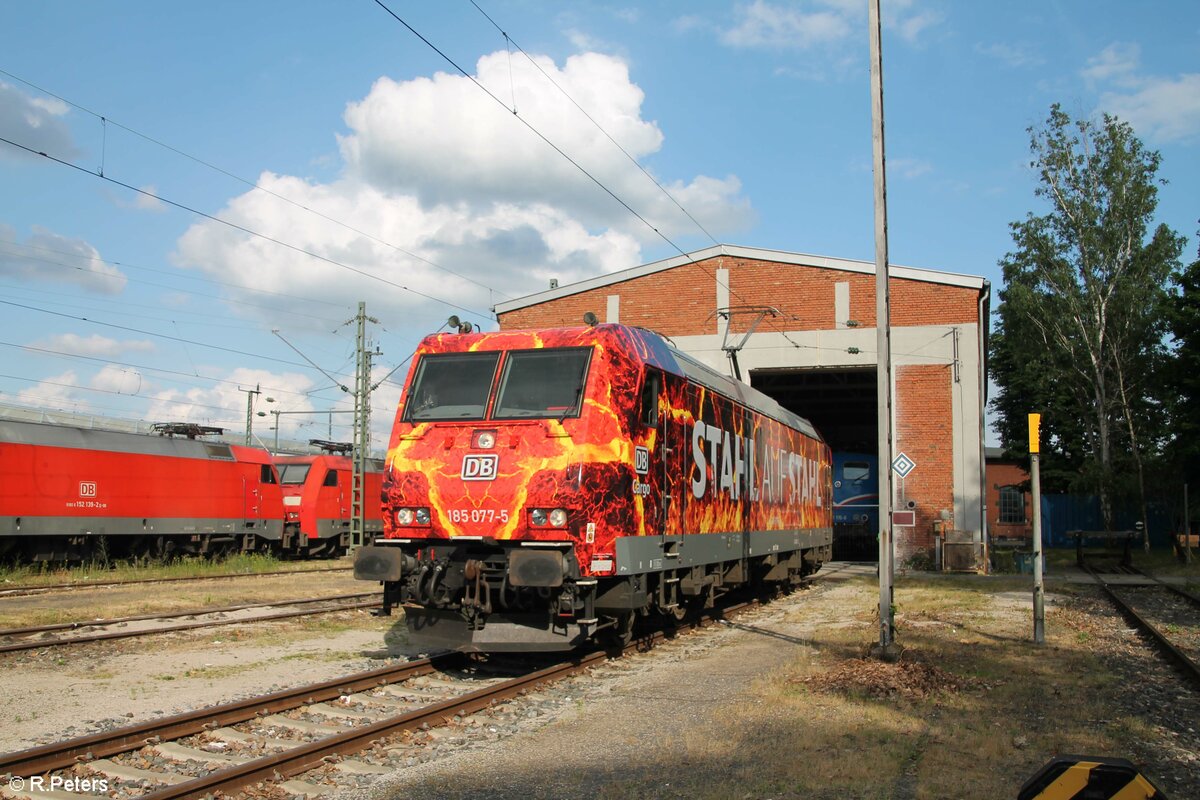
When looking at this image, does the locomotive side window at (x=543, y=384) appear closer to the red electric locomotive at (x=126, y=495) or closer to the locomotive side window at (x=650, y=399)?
the locomotive side window at (x=650, y=399)

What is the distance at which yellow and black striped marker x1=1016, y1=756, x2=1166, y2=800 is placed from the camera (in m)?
3.40

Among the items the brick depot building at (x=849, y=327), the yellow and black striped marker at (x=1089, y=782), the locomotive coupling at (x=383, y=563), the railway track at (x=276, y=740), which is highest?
the brick depot building at (x=849, y=327)

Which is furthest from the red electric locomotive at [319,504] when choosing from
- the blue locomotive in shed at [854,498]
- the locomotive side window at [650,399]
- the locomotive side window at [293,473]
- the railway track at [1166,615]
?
the locomotive side window at [650,399]

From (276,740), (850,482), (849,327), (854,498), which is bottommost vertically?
(276,740)

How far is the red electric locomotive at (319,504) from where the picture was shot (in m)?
29.2

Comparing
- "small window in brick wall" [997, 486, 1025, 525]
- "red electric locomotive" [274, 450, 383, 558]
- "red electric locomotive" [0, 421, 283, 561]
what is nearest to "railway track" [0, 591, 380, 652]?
"red electric locomotive" [0, 421, 283, 561]

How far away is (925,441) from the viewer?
86.1 feet

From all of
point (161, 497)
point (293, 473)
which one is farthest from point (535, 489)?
point (293, 473)

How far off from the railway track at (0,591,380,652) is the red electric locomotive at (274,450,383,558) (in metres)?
13.2

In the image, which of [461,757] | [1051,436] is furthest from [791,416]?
Answer: [1051,436]

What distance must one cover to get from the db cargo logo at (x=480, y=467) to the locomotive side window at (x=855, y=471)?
25.3m

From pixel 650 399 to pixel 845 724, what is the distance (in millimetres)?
3914

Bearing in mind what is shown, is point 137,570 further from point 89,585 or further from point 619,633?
point 619,633

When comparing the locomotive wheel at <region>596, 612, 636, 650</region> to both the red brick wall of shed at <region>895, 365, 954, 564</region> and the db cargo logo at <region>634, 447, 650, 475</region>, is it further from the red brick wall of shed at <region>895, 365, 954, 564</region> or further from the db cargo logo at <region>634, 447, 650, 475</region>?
the red brick wall of shed at <region>895, 365, 954, 564</region>
